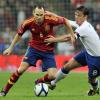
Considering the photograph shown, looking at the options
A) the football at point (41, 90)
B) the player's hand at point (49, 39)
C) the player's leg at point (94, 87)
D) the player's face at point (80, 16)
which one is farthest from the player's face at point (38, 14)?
the player's leg at point (94, 87)

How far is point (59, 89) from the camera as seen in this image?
51.8ft

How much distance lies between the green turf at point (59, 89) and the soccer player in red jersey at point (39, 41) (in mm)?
493

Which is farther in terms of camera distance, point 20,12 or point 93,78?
point 20,12

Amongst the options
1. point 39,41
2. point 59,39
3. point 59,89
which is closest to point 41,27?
point 39,41

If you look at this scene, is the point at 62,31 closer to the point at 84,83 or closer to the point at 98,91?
the point at 84,83

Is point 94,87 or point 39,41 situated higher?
point 39,41

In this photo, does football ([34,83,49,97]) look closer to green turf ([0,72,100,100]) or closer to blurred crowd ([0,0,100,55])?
green turf ([0,72,100,100])

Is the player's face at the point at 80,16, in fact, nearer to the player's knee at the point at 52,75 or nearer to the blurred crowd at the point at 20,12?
the player's knee at the point at 52,75

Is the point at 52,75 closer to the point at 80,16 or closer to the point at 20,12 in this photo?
the point at 80,16

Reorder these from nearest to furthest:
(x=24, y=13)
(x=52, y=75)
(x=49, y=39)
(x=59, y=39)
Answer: (x=59, y=39), (x=49, y=39), (x=52, y=75), (x=24, y=13)

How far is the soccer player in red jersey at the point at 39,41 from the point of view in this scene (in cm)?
1307

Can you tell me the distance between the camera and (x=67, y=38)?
12930 mm

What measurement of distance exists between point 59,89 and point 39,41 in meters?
2.72

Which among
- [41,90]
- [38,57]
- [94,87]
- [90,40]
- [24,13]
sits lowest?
[24,13]
